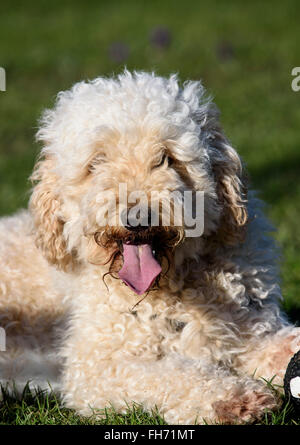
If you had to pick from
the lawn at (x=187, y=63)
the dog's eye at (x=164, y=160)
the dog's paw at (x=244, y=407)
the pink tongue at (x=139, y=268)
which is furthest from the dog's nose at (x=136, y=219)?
the lawn at (x=187, y=63)

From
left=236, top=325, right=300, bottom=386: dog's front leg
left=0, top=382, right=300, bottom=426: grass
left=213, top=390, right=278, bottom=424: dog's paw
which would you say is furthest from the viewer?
left=236, top=325, right=300, bottom=386: dog's front leg

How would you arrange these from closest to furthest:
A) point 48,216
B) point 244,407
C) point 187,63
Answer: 1. point 244,407
2. point 48,216
3. point 187,63

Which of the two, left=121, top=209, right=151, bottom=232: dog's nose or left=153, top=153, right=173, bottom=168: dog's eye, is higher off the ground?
left=153, top=153, right=173, bottom=168: dog's eye

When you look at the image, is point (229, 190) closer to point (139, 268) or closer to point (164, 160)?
point (164, 160)

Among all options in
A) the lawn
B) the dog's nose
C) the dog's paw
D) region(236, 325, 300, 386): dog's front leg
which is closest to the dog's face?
the dog's nose

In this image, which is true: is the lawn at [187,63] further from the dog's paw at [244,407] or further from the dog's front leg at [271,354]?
the dog's paw at [244,407]

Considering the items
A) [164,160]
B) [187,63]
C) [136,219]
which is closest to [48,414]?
[136,219]

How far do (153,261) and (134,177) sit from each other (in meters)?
0.41

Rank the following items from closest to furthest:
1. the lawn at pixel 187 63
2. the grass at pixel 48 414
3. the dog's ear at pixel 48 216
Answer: the grass at pixel 48 414, the dog's ear at pixel 48 216, the lawn at pixel 187 63

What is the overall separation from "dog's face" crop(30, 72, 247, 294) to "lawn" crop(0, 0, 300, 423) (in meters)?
1.49

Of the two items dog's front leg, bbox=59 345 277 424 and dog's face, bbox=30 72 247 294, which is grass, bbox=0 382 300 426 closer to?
dog's front leg, bbox=59 345 277 424

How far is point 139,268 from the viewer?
3740 mm

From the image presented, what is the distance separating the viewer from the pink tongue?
3705mm

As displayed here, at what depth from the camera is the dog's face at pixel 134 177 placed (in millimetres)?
3613
